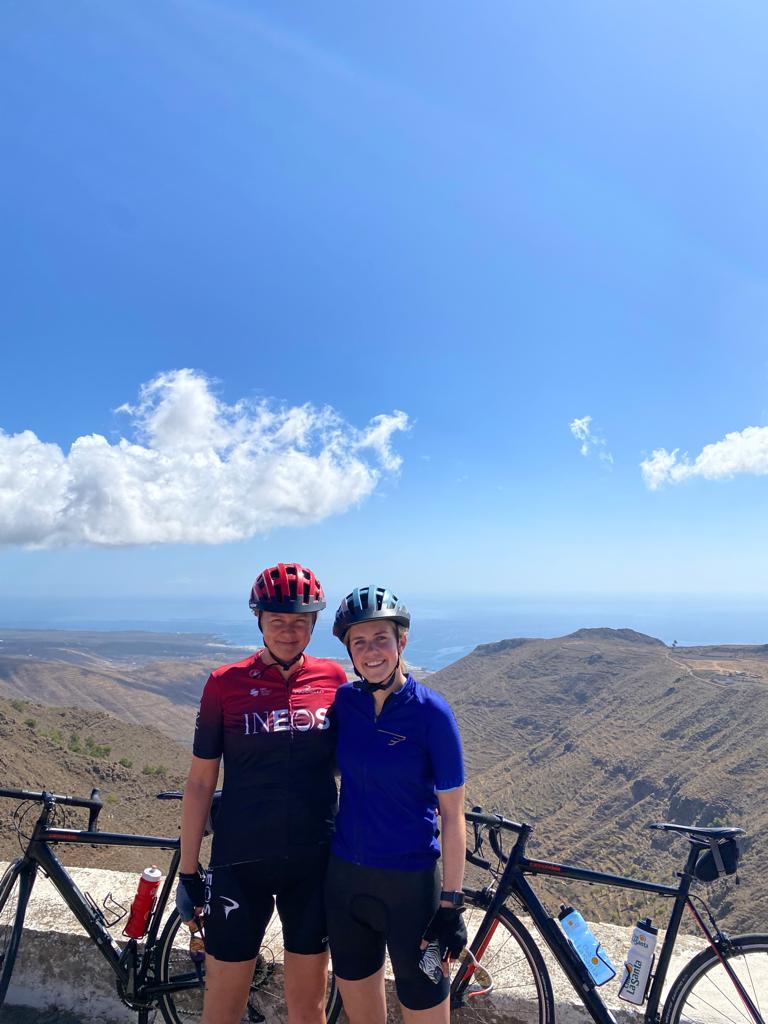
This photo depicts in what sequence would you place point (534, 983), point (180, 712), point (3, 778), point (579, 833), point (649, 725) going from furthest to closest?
point (180, 712), point (649, 725), point (579, 833), point (3, 778), point (534, 983)

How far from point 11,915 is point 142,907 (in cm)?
87

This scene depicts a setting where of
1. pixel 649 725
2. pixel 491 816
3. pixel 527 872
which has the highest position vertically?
pixel 491 816

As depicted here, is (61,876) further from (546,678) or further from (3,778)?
(546,678)

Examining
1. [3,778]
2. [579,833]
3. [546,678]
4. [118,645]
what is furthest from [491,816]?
[118,645]

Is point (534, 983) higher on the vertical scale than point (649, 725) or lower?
higher

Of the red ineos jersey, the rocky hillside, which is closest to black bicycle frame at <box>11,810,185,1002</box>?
the red ineos jersey

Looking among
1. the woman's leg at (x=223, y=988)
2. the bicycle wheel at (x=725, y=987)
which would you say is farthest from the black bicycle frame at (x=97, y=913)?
the bicycle wheel at (x=725, y=987)

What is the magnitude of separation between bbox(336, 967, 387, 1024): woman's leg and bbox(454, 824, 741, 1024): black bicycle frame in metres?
0.76

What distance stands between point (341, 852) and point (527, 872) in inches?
46.8

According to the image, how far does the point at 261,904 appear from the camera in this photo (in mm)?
2646

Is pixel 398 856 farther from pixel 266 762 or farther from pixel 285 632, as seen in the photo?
pixel 285 632

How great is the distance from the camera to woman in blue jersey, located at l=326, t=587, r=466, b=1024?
8.15ft

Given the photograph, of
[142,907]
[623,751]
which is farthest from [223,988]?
[623,751]

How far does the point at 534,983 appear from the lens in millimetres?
3135
